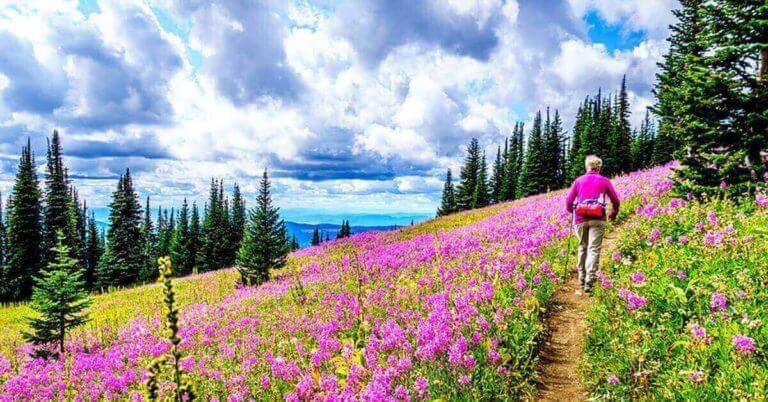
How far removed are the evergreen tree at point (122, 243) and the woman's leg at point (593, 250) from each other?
185 feet

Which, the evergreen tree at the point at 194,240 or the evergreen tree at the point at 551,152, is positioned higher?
the evergreen tree at the point at 551,152

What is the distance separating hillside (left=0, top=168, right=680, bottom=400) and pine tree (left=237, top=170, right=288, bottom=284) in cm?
593

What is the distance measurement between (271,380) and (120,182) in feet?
202

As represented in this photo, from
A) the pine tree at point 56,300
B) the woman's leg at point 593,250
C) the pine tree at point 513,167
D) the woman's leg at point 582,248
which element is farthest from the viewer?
the pine tree at point 513,167

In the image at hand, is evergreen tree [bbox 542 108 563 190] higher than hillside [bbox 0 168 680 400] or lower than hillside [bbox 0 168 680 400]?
higher

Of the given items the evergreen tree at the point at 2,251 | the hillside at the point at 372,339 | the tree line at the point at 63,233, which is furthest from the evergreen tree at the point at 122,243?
the hillside at the point at 372,339

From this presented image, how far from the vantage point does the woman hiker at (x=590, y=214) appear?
8703 millimetres

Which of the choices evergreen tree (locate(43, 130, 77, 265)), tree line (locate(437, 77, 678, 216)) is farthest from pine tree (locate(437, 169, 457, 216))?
evergreen tree (locate(43, 130, 77, 265))

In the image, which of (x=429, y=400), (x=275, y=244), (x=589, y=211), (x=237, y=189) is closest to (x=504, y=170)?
(x=237, y=189)

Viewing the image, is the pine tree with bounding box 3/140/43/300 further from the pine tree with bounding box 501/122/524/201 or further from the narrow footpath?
the pine tree with bounding box 501/122/524/201

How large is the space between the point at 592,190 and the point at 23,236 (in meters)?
59.8

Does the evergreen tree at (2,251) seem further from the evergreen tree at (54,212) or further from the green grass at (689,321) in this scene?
the green grass at (689,321)

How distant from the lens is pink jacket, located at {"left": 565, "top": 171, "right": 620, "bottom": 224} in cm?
915

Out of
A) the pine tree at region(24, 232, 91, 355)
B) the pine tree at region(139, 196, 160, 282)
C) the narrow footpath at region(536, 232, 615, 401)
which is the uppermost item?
the narrow footpath at region(536, 232, 615, 401)
